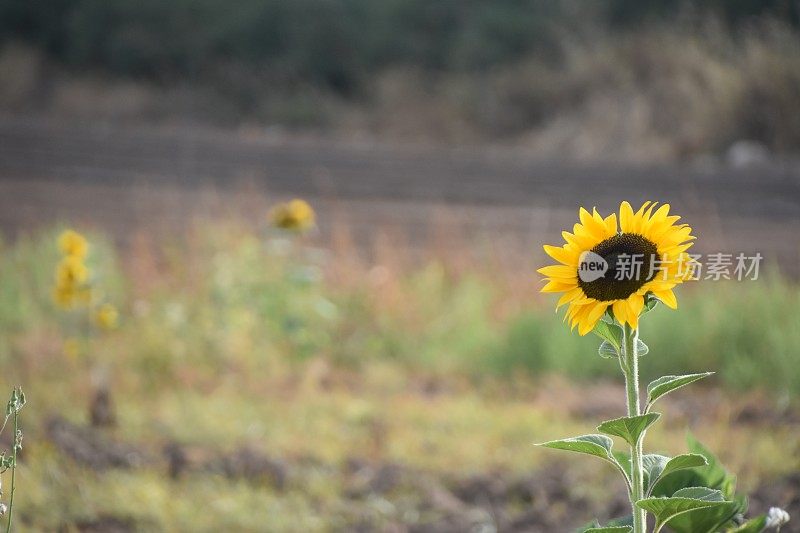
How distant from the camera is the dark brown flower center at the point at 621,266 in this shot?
1.46m

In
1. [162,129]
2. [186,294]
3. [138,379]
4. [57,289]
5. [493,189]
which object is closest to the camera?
[57,289]

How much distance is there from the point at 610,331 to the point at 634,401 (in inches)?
4.4

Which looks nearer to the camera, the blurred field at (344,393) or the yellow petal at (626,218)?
the yellow petal at (626,218)

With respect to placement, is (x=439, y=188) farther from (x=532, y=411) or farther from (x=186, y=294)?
(x=532, y=411)

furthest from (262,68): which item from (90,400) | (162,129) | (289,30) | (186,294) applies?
(90,400)

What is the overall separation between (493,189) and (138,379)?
821cm

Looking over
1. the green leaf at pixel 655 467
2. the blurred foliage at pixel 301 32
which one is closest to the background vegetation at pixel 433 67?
the blurred foliage at pixel 301 32

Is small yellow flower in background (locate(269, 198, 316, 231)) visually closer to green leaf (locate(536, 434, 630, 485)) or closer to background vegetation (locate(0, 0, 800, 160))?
green leaf (locate(536, 434, 630, 485))

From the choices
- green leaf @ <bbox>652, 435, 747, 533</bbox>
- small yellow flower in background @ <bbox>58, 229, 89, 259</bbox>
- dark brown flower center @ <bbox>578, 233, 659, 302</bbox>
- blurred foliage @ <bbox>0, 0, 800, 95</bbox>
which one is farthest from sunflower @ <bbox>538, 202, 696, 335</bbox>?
blurred foliage @ <bbox>0, 0, 800, 95</bbox>

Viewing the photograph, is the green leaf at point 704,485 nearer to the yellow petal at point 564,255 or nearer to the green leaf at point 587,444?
the green leaf at point 587,444

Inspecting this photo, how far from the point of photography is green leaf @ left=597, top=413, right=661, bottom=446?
1481 mm

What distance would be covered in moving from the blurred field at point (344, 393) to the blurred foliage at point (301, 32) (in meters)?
13.8

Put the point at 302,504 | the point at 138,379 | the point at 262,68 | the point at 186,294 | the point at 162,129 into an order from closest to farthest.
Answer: the point at 302,504
the point at 138,379
the point at 186,294
the point at 162,129
the point at 262,68

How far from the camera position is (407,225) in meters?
10.8
